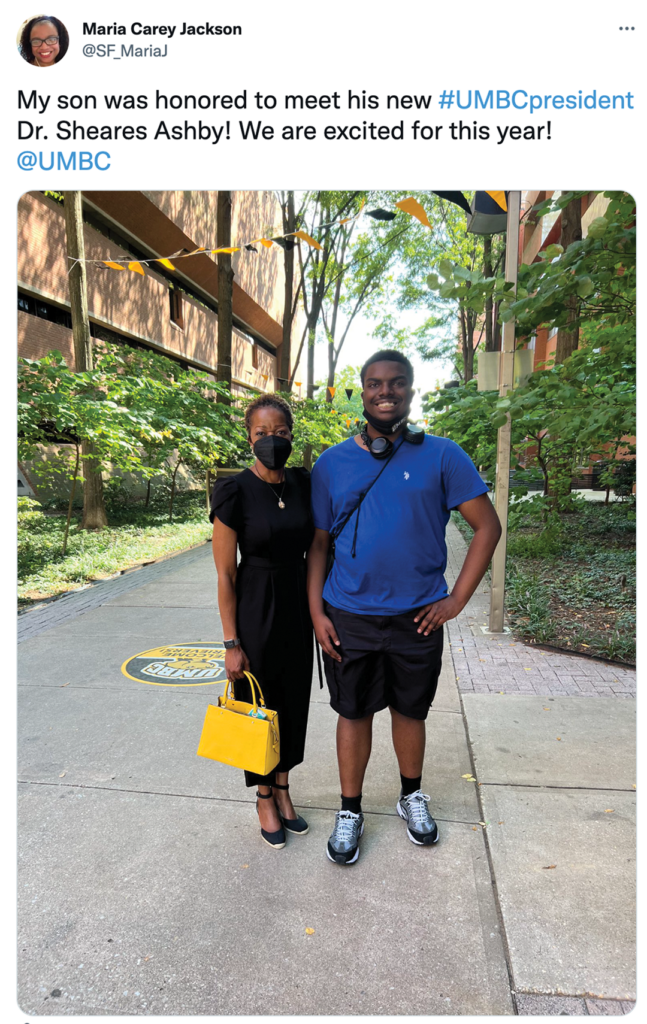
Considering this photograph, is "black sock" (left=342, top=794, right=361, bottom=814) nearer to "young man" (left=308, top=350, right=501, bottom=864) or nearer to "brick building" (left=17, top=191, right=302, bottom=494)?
"young man" (left=308, top=350, right=501, bottom=864)

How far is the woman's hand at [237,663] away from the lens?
8.13 ft

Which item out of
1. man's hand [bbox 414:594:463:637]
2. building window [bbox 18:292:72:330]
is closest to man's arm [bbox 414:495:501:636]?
man's hand [bbox 414:594:463:637]

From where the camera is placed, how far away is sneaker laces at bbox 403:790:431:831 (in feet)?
8.39

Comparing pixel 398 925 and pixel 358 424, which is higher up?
pixel 358 424

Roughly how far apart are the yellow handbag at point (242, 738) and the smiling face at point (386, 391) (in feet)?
4.10

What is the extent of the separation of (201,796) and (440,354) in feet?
91.0

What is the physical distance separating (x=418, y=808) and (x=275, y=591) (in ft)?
3.67

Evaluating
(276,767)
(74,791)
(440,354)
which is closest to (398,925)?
(276,767)

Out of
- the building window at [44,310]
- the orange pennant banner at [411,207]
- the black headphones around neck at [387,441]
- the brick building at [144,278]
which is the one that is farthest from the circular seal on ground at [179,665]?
the building window at [44,310]

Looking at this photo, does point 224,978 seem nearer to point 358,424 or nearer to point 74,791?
point 74,791

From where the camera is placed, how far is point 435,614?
237 cm

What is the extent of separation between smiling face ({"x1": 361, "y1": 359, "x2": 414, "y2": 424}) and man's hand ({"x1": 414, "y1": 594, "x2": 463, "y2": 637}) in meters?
0.75
